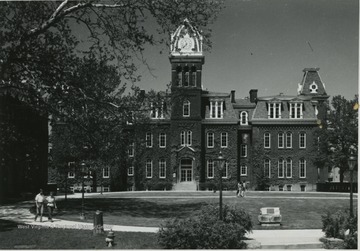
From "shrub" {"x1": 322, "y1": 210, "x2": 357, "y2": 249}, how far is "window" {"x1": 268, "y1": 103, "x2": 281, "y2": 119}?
35020mm

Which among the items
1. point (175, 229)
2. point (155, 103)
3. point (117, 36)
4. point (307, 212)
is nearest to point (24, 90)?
point (117, 36)

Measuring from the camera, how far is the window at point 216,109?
5059 cm

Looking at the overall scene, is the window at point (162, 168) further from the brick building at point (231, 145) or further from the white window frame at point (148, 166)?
the white window frame at point (148, 166)

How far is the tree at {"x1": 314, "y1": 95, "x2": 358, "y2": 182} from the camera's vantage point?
37591mm

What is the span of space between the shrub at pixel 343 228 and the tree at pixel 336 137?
19643 millimetres

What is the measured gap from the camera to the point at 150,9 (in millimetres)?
18797

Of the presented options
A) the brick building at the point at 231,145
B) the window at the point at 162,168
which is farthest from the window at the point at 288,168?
the window at the point at 162,168

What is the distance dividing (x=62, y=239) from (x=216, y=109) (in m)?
36.5

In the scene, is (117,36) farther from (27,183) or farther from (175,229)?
(27,183)

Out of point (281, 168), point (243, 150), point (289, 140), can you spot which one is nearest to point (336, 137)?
point (289, 140)

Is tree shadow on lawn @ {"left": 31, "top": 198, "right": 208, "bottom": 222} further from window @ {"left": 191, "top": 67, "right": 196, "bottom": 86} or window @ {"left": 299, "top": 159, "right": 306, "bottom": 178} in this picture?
window @ {"left": 299, "top": 159, "right": 306, "bottom": 178}

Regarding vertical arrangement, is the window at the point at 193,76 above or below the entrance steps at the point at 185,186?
above

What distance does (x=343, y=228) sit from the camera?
15.0 m

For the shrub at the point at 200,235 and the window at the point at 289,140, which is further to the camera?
the window at the point at 289,140
